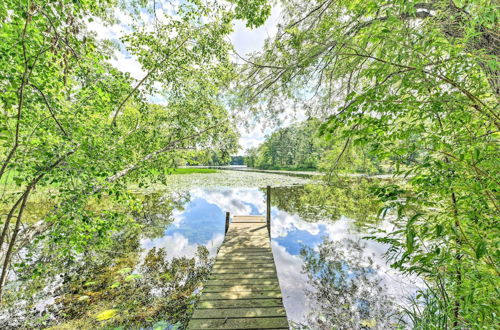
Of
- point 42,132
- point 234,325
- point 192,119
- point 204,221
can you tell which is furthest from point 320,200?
point 42,132

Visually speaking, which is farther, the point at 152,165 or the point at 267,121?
the point at 267,121

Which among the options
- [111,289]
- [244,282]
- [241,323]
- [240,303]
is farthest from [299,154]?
[241,323]

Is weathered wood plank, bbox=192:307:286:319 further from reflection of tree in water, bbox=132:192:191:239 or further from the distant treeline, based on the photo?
reflection of tree in water, bbox=132:192:191:239

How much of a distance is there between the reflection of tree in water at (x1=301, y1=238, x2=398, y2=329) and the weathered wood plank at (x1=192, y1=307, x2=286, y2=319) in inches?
53.7

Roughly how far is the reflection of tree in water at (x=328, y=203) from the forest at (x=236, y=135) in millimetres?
3577

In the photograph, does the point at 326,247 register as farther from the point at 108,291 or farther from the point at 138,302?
the point at 108,291

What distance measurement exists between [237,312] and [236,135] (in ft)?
18.3

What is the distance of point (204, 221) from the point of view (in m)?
10.7

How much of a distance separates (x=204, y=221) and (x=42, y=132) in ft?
28.8

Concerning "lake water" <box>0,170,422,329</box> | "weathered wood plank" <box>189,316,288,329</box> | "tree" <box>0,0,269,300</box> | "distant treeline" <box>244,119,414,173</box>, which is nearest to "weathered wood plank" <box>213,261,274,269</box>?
"lake water" <box>0,170,422,329</box>

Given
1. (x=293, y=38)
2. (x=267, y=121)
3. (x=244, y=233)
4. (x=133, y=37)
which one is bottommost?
(x=244, y=233)

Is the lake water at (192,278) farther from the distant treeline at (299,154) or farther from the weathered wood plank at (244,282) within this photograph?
the weathered wood plank at (244,282)

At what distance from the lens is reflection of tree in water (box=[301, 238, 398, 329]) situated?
13.2 ft

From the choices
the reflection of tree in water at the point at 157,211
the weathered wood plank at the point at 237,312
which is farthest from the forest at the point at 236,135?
the weathered wood plank at the point at 237,312
